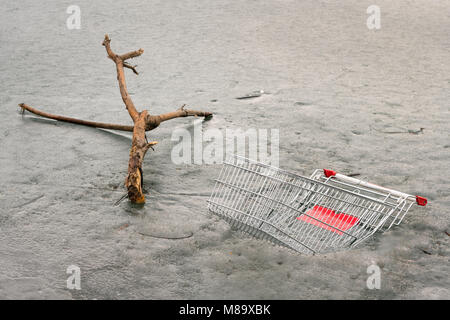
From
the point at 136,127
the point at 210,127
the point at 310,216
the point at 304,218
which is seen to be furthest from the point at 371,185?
the point at 210,127

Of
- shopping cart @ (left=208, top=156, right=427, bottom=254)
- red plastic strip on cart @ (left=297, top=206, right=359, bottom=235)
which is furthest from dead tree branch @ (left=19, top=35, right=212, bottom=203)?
red plastic strip on cart @ (left=297, top=206, right=359, bottom=235)

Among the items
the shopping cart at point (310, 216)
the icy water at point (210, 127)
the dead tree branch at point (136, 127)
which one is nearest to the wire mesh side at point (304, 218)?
the shopping cart at point (310, 216)

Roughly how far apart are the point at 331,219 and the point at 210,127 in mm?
2561

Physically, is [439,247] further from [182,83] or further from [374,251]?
[182,83]

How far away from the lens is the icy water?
3268mm

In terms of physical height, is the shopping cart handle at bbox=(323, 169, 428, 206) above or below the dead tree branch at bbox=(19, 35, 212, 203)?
below

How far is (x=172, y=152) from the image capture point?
17.1 ft

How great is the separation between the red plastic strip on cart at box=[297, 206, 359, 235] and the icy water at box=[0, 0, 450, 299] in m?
0.20

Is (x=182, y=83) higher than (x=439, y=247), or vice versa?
(x=182, y=83)

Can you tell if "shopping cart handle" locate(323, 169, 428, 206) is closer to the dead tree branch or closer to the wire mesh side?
the wire mesh side

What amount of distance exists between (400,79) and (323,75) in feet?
3.83
